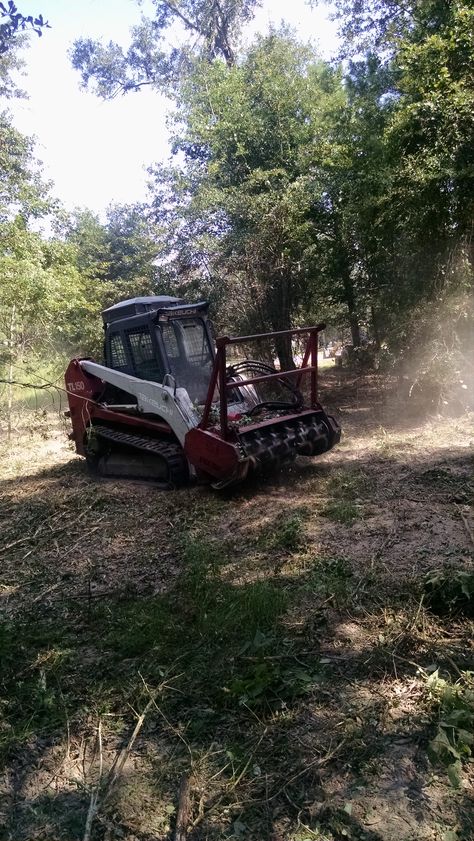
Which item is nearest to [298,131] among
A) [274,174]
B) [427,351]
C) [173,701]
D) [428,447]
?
[274,174]

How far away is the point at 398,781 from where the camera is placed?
2.20 meters

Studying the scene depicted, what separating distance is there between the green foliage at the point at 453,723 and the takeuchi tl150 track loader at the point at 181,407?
330 centimetres

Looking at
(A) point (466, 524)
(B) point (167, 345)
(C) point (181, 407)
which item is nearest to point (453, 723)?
(A) point (466, 524)

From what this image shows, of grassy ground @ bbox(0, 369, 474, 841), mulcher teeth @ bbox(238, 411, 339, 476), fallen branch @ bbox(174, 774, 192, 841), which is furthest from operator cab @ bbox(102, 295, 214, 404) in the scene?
fallen branch @ bbox(174, 774, 192, 841)

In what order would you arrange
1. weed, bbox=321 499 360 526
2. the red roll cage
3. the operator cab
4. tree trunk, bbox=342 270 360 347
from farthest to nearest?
tree trunk, bbox=342 270 360 347 < the operator cab < the red roll cage < weed, bbox=321 499 360 526

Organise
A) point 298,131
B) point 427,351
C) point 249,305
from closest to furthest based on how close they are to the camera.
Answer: point 427,351 → point 249,305 → point 298,131

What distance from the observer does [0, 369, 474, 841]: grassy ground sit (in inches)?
85.9

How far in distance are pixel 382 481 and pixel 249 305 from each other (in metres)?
7.41

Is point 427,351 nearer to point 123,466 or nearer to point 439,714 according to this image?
point 123,466

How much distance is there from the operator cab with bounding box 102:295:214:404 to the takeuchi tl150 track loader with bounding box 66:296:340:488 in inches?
0.5

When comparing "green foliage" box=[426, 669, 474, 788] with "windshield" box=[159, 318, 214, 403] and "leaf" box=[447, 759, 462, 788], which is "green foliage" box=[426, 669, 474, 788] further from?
"windshield" box=[159, 318, 214, 403]

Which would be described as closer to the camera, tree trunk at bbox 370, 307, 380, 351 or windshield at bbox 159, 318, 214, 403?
windshield at bbox 159, 318, 214, 403

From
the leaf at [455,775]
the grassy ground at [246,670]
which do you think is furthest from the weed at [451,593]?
the leaf at [455,775]

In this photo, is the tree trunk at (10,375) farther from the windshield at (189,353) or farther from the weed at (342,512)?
the weed at (342,512)
